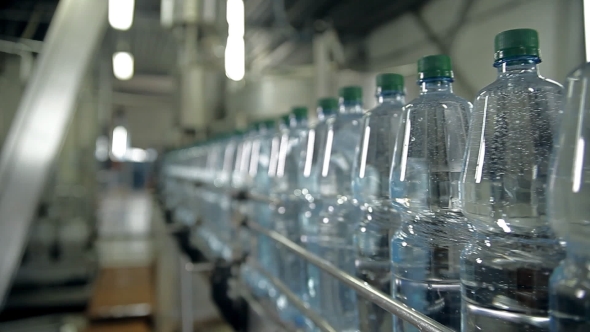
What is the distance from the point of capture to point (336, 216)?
0.92 m

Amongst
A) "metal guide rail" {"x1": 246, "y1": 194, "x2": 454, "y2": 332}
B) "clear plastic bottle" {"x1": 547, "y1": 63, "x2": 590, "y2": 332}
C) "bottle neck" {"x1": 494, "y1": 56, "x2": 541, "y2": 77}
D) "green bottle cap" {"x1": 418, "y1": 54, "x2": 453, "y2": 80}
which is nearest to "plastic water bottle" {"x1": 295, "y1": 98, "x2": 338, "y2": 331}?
"metal guide rail" {"x1": 246, "y1": 194, "x2": 454, "y2": 332}

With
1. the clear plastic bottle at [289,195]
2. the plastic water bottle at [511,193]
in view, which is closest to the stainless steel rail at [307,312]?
the clear plastic bottle at [289,195]

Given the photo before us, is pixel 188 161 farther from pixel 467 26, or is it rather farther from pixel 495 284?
pixel 495 284

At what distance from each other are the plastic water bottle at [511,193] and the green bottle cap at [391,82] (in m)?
0.19

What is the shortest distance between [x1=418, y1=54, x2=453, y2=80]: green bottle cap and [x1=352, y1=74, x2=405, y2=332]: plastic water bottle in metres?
0.14

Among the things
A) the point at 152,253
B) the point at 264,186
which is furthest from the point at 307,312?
the point at 152,253

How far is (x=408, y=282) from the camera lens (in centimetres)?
61

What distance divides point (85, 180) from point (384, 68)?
3.75 m

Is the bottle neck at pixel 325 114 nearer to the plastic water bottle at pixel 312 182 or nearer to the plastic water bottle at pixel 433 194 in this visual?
the plastic water bottle at pixel 312 182

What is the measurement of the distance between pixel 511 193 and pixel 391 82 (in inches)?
11.2

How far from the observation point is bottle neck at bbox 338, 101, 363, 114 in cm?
83

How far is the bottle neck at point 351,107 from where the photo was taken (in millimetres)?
828

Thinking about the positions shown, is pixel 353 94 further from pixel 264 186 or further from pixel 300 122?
pixel 264 186

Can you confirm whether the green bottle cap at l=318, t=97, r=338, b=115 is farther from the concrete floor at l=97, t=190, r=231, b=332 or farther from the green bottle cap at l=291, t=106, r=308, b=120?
the concrete floor at l=97, t=190, r=231, b=332
